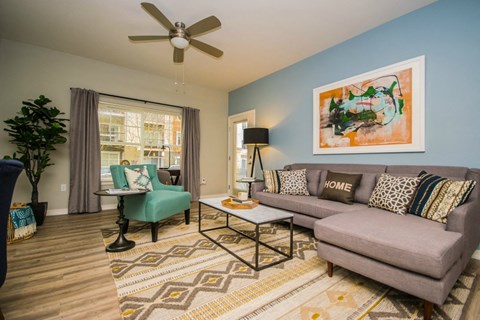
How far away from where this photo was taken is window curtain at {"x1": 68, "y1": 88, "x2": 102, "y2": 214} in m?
Answer: 3.59

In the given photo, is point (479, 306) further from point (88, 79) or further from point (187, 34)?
point (88, 79)

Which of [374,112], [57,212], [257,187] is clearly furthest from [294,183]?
[57,212]

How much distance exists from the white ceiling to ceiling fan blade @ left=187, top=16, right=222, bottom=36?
A: 1.03ft

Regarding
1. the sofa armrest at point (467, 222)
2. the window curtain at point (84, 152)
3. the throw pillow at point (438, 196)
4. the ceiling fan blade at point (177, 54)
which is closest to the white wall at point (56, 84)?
the window curtain at point (84, 152)

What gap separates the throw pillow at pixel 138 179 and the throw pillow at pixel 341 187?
2363 mm

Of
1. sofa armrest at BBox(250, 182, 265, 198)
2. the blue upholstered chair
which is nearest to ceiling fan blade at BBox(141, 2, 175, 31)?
the blue upholstered chair

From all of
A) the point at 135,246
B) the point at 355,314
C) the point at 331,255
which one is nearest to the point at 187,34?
the point at 135,246

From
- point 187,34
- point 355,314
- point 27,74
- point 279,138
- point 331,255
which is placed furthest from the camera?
point 279,138

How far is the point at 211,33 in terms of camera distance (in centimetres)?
293

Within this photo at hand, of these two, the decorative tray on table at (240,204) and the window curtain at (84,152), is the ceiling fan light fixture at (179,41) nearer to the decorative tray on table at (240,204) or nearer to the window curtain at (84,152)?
the decorative tray on table at (240,204)

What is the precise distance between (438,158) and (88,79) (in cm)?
524

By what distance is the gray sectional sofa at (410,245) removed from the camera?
47.9 inches

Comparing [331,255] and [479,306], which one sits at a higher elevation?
[331,255]

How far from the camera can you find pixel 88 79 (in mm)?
3803
